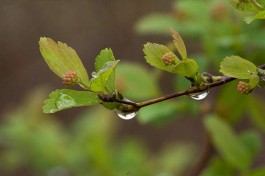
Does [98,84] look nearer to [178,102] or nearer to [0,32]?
[178,102]

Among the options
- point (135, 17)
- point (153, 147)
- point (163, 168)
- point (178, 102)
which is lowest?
point (153, 147)

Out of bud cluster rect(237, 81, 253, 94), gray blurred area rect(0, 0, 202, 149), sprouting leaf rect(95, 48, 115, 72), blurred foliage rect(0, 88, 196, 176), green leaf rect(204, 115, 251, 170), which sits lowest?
gray blurred area rect(0, 0, 202, 149)

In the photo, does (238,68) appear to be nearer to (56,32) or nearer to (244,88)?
(244,88)

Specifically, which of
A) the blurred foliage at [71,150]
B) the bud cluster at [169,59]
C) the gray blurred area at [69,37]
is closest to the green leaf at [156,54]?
the bud cluster at [169,59]

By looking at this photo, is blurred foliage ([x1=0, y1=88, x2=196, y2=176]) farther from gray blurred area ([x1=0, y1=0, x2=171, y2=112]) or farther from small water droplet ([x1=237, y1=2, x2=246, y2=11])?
gray blurred area ([x1=0, y1=0, x2=171, y2=112])

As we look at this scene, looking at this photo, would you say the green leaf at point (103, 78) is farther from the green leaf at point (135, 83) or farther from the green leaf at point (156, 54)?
the green leaf at point (135, 83)

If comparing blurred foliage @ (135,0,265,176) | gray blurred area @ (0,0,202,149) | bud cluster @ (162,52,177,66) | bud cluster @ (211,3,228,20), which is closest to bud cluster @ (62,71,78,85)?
bud cluster @ (162,52,177,66)

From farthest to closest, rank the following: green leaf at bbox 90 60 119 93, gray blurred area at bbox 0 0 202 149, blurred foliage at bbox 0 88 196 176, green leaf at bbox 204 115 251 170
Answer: gray blurred area at bbox 0 0 202 149 < blurred foliage at bbox 0 88 196 176 < green leaf at bbox 204 115 251 170 < green leaf at bbox 90 60 119 93

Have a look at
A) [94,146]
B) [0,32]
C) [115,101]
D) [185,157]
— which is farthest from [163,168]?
[0,32]
